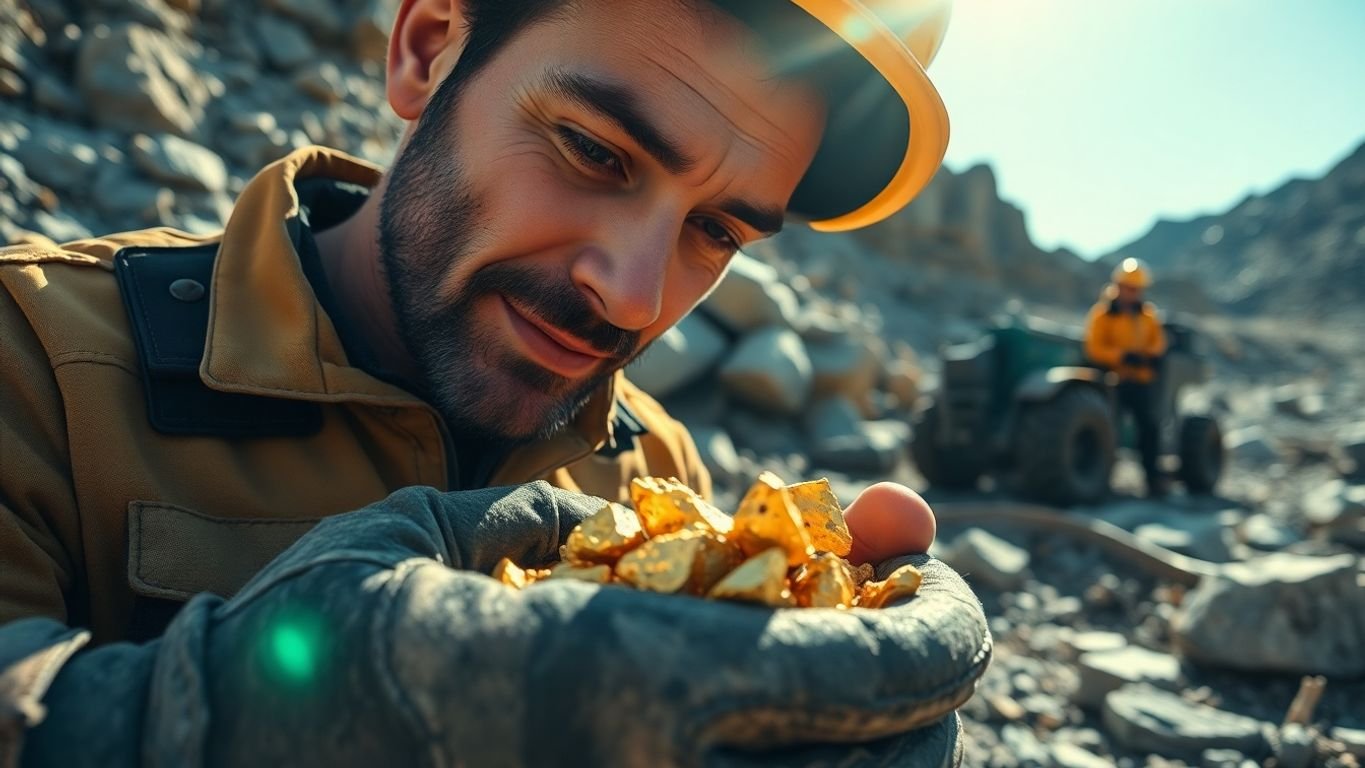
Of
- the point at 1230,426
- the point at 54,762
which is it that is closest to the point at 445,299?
the point at 54,762

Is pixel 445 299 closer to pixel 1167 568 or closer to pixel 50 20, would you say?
pixel 1167 568

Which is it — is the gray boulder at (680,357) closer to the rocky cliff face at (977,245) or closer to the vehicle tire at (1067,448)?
the vehicle tire at (1067,448)

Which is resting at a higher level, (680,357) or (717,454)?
(680,357)

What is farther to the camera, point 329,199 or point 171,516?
point 329,199

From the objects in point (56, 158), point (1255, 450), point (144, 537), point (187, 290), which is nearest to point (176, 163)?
point (56, 158)

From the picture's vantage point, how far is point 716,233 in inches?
64.6

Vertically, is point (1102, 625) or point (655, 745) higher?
Result: point (655, 745)

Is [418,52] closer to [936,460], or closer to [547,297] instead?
[547,297]

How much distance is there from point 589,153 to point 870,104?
746mm

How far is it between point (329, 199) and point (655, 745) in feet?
5.32

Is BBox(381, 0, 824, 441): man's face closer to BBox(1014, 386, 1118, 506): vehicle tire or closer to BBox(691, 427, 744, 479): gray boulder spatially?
BBox(691, 427, 744, 479): gray boulder

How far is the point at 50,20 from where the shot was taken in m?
4.77

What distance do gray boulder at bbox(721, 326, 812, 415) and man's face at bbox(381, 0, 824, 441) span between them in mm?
4764

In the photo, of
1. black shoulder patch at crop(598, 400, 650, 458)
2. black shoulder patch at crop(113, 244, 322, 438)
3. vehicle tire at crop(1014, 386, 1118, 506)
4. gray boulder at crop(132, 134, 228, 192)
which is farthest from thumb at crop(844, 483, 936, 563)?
vehicle tire at crop(1014, 386, 1118, 506)
